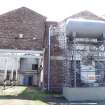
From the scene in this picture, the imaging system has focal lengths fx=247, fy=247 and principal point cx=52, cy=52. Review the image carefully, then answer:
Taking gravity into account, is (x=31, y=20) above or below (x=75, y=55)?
above

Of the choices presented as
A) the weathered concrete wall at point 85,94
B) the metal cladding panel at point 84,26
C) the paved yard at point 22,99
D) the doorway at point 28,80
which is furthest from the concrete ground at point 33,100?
the doorway at point 28,80

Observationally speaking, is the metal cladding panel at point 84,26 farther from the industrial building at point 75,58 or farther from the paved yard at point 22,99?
the paved yard at point 22,99

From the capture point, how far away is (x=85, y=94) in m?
14.1

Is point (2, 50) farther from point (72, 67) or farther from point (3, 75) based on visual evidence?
point (72, 67)

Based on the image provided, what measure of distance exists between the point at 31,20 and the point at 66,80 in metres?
25.2

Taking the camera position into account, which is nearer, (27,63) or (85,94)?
(85,94)

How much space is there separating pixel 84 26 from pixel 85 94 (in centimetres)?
403

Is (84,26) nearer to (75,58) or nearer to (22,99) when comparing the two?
(75,58)

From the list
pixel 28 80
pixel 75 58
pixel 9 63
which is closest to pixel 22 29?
pixel 9 63

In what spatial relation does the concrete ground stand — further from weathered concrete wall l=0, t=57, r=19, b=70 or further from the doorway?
the doorway

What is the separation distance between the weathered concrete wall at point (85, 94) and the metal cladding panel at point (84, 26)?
350 cm

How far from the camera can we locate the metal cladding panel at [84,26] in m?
14.7

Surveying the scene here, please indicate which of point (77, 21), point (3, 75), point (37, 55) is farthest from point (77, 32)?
point (3, 75)

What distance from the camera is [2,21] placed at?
3862 cm
